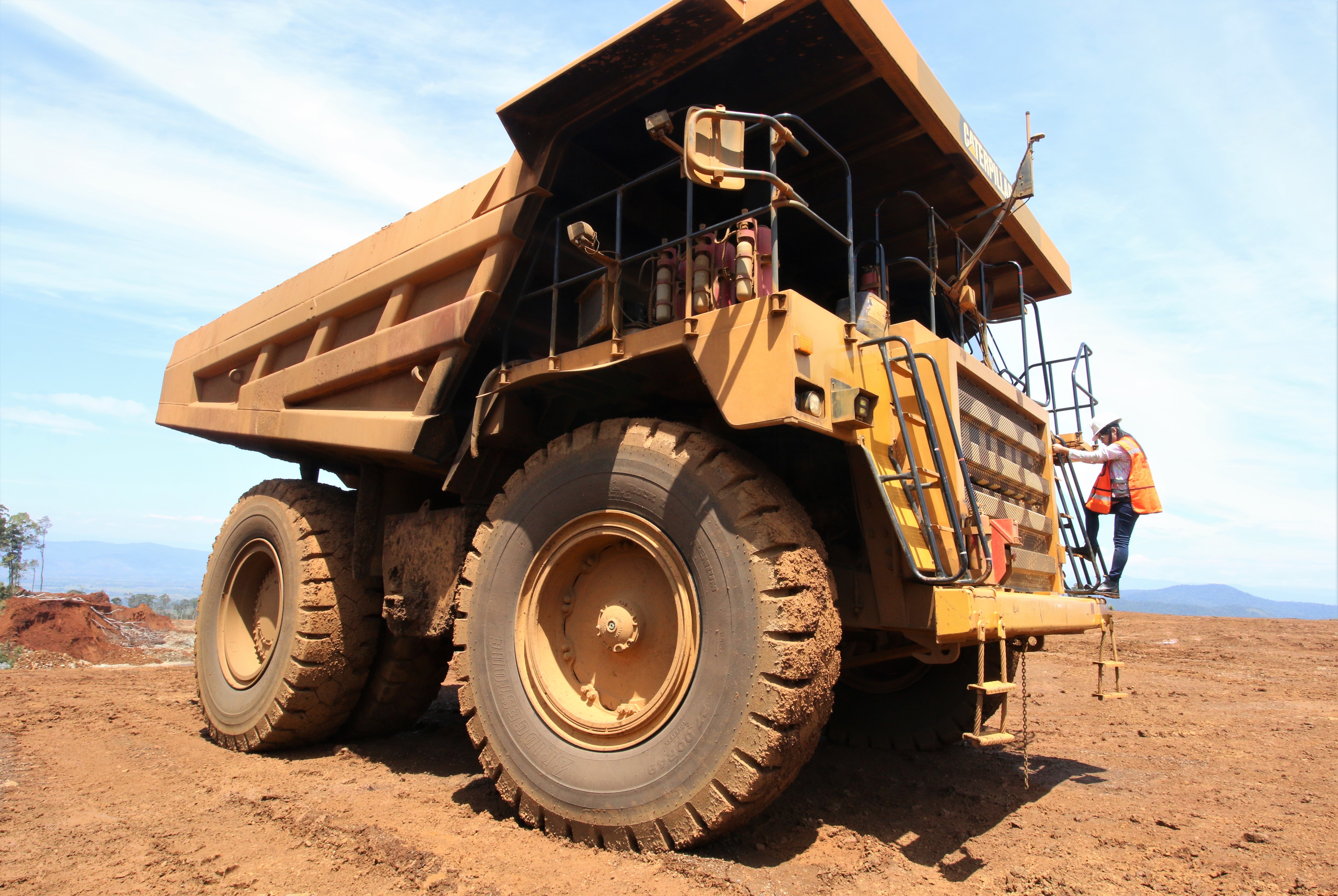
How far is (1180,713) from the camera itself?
696cm

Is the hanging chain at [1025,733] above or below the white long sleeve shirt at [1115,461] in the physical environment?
below

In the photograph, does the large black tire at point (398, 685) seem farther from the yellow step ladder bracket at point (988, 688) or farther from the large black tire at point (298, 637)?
the yellow step ladder bracket at point (988, 688)

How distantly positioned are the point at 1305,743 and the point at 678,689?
17.0 ft

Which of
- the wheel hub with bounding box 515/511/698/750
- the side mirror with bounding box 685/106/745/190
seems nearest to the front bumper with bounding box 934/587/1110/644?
the wheel hub with bounding box 515/511/698/750

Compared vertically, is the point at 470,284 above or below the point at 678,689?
above

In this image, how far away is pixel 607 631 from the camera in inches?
138

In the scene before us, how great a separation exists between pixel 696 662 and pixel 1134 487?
11.2 ft

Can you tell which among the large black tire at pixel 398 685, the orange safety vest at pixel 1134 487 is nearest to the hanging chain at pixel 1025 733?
the orange safety vest at pixel 1134 487

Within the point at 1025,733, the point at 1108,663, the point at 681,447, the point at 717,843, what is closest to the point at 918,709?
the point at 1108,663

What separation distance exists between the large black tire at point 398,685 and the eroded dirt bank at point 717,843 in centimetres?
15

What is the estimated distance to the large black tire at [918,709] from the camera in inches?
200

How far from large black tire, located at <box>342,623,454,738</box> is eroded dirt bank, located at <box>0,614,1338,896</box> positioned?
0.15 metres

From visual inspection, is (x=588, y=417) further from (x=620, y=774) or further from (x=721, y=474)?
(x=620, y=774)

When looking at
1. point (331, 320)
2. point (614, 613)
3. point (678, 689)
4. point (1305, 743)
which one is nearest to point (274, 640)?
point (331, 320)
